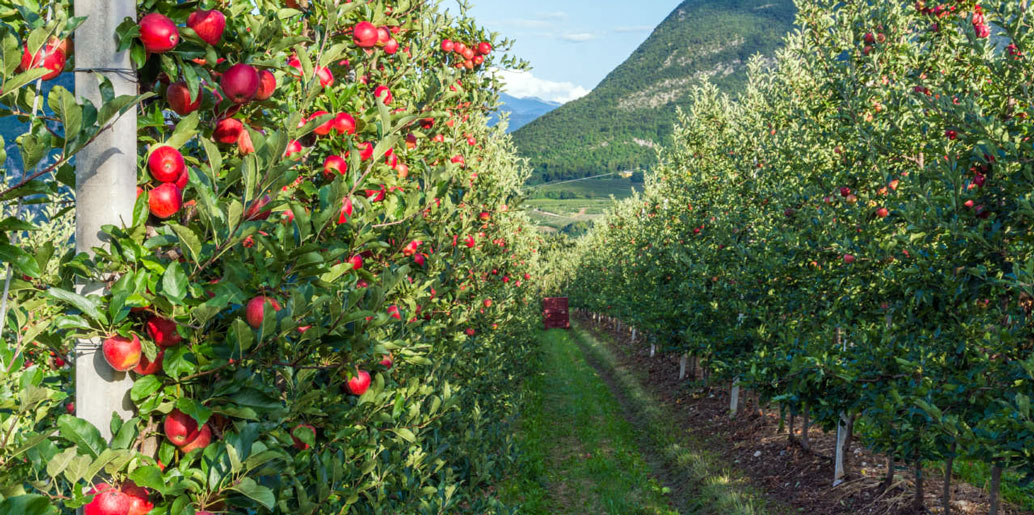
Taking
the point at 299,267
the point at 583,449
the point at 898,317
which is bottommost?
the point at 583,449

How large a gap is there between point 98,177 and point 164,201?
6.7 inches

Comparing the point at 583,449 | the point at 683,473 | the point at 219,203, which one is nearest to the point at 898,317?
the point at 683,473

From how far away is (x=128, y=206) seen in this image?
1599 mm

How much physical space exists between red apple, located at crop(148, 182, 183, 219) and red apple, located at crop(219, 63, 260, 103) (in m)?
0.34

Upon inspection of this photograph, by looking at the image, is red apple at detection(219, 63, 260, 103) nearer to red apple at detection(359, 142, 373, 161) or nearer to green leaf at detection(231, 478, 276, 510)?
red apple at detection(359, 142, 373, 161)

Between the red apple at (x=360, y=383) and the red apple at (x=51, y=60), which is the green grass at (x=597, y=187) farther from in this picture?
the red apple at (x=51, y=60)

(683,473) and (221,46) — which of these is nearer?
(221,46)

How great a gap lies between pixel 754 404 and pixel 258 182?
13235 millimetres

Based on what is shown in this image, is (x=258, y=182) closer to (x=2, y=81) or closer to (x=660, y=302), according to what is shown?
(x=2, y=81)

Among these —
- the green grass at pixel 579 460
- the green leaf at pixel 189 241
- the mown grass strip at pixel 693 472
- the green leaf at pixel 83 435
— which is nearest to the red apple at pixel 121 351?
the green leaf at pixel 83 435

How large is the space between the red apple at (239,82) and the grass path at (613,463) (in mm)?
7464

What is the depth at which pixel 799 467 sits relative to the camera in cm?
898

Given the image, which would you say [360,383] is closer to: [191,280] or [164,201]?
[191,280]

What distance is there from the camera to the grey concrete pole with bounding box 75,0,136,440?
5.08 feet
